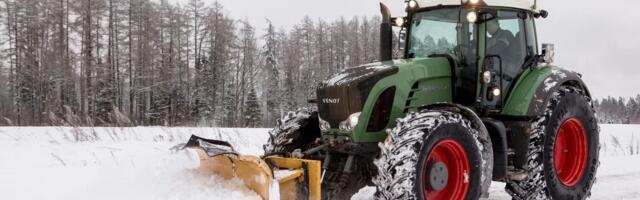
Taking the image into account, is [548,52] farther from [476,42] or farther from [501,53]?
[476,42]

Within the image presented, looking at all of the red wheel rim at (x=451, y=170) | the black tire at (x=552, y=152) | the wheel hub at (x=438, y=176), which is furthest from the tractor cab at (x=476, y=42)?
the wheel hub at (x=438, y=176)

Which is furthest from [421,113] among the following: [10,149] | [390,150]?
[10,149]

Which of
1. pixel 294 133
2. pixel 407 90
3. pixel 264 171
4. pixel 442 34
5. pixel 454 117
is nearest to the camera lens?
pixel 264 171

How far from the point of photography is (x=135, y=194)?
4391mm

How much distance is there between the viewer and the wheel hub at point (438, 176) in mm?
4942

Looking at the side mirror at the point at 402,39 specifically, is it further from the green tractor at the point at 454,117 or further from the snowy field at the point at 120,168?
the snowy field at the point at 120,168

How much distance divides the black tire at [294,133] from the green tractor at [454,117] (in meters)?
0.01

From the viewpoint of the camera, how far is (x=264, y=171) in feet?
14.7

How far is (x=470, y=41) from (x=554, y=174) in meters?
1.57

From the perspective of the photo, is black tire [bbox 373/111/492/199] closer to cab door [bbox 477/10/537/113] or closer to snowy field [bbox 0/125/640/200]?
cab door [bbox 477/10/537/113]

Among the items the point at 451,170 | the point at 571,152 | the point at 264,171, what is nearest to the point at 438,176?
the point at 451,170

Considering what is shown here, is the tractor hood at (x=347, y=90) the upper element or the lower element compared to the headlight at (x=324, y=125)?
upper

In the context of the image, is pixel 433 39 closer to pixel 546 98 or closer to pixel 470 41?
pixel 470 41

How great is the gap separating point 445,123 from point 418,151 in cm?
42
